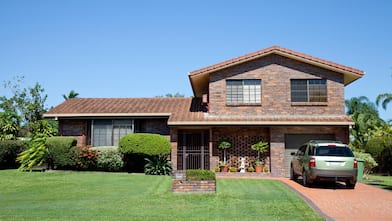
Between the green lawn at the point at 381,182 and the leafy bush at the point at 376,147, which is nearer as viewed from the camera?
the green lawn at the point at 381,182

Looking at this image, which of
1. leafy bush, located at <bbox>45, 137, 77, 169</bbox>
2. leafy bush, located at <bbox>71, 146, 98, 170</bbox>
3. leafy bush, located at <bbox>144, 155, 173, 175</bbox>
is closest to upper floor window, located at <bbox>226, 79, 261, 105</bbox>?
Result: leafy bush, located at <bbox>144, 155, 173, 175</bbox>

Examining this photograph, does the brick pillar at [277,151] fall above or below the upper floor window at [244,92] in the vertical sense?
below

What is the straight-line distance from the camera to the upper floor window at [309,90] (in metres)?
19.6

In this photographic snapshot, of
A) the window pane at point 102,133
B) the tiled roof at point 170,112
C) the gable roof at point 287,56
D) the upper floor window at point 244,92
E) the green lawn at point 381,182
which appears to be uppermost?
the gable roof at point 287,56

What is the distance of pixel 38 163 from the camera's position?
19500 millimetres

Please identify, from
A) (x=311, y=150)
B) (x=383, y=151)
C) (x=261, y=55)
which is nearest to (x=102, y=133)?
(x=261, y=55)

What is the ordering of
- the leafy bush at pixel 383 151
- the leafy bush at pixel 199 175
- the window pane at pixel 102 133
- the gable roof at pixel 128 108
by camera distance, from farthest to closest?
the leafy bush at pixel 383 151, the window pane at pixel 102 133, the gable roof at pixel 128 108, the leafy bush at pixel 199 175

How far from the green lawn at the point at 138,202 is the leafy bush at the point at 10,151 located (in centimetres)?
653

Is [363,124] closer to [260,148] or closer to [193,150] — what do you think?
[260,148]

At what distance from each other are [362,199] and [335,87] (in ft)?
30.9

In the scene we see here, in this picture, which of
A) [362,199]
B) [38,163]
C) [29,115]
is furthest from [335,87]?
[29,115]

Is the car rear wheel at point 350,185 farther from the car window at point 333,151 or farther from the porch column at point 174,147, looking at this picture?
the porch column at point 174,147

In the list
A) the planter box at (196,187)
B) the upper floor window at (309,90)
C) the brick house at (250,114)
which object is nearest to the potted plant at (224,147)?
the brick house at (250,114)

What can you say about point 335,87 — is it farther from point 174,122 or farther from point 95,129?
point 95,129
